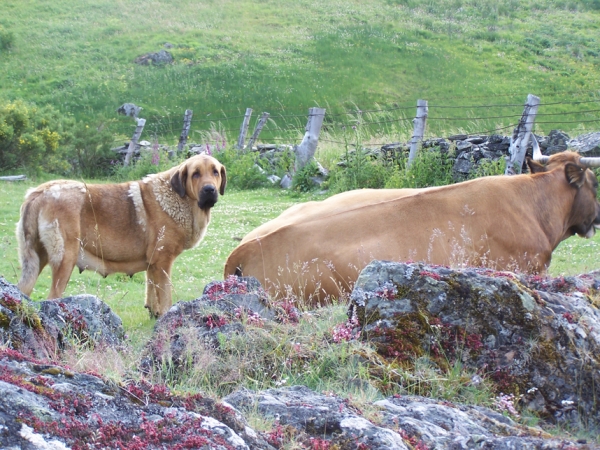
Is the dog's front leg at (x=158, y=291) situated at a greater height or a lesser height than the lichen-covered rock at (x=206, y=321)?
lesser

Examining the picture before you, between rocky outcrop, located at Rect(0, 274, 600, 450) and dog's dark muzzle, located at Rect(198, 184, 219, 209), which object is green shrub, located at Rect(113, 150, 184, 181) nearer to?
dog's dark muzzle, located at Rect(198, 184, 219, 209)

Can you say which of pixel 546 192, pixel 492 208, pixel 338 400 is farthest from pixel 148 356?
pixel 546 192

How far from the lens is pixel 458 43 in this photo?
48.8 m

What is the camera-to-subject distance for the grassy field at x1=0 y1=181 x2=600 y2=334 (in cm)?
811

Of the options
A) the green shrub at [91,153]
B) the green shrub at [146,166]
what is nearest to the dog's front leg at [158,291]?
the green shrub at [146,166]

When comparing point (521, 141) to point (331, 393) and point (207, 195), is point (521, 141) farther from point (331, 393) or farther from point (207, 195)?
point (331, 393)

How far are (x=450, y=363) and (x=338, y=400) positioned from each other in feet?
3.55

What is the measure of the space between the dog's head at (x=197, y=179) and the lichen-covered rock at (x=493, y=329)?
171 inches

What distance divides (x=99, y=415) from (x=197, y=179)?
6.22 metres

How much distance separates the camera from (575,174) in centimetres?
788

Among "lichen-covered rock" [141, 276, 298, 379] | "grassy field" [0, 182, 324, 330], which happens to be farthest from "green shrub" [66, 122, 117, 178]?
"lichen-covered rock" [141, 276, 298, 379]

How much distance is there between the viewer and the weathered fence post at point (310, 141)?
19.0 metres

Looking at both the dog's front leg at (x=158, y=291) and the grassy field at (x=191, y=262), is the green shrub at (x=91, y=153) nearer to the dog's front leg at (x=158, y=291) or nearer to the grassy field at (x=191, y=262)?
the grassy field at (x=191, y=262)

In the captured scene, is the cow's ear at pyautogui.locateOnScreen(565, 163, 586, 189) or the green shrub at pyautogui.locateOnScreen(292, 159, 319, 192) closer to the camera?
the cow's ear at pyautogui.locateOnScreen(565, 163, 586, 189)
